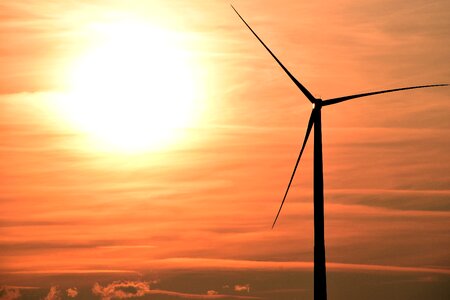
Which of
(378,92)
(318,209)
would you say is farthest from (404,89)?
(318,209)

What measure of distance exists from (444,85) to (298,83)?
9700 mm

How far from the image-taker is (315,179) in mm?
68750

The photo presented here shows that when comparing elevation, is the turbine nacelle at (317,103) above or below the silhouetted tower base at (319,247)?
above

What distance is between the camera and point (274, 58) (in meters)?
72.9

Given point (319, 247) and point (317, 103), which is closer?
point (319, 247)

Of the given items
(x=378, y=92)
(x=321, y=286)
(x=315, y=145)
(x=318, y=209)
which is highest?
(x=378, y=92)

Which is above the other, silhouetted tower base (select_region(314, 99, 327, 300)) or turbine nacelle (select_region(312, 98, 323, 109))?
turbine nacelle (select_region(312, 98, 323, 109))

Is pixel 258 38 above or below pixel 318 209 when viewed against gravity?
above

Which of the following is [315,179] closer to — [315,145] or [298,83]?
[315,145]

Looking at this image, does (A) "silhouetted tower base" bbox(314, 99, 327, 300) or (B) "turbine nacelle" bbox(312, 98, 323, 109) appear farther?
(B) "turbine nacelle" bbox(312, 98, 323, 109)

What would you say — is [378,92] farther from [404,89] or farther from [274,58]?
[274,58]

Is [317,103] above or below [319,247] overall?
above

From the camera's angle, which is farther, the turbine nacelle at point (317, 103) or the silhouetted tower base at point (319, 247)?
the turbine nacelle at point (317, 103)

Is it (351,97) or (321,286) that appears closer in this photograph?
(321,286)
